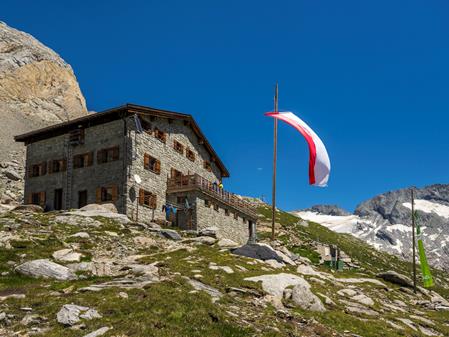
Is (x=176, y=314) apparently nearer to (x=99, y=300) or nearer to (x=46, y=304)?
(x=99, y=300)

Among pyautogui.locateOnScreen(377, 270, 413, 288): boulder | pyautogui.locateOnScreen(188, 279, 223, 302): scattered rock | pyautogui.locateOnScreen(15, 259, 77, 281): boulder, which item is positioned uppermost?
pyautogui.locateOnScreen(15, 259, 77, 281): boulder

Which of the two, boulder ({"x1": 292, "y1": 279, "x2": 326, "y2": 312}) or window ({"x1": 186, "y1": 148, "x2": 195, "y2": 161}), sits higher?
window ({"x1": 186, "y1": 148, "x2": 195, "y2": 161})

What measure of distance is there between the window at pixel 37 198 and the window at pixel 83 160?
16.6ft

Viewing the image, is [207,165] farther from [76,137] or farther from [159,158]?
[76,137]

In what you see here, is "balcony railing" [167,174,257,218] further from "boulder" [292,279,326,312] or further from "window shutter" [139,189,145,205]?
"boulder" [292,279,326,312]

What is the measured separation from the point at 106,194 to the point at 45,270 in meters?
22.4

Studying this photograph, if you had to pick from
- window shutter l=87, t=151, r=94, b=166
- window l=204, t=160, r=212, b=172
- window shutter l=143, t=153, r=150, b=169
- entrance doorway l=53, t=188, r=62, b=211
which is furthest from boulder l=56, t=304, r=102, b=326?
window l=204, t=160, r=212, b=172

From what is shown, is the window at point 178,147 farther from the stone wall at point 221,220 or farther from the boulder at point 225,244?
the boulder at point 225,244

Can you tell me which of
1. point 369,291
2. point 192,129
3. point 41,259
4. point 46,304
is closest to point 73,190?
point 192,129

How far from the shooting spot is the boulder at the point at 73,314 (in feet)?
44.6

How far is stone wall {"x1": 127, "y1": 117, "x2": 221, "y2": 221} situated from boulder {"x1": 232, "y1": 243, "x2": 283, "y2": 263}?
46.8 ft

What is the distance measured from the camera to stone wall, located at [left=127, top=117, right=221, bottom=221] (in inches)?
1633

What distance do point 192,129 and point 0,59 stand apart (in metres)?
87.9

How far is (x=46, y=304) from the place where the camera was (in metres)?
14.9
